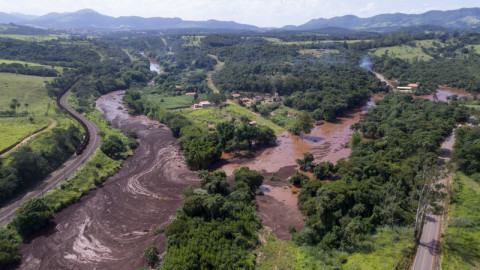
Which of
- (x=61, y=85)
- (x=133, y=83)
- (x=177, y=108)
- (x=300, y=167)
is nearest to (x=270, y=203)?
(x=300, y=167)

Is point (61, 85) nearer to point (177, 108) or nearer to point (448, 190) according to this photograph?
point (177, 108)

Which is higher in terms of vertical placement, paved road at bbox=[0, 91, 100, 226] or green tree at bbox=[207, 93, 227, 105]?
green tree at bbox=[207, 93, 227, 105]

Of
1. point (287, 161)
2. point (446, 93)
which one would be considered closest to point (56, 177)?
point (287, 161)

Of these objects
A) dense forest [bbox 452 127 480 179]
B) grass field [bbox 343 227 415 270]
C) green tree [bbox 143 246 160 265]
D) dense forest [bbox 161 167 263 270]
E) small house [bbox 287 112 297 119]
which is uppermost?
dense forest [bbox 452 127 480 179]

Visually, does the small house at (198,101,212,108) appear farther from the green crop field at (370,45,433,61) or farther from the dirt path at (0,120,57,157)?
the green crop field at (370,45,433,61)

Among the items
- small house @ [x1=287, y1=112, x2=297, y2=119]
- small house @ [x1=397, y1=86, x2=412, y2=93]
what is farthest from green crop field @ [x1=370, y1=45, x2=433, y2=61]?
small house @ [x1=287, y1=112, x2=297, y2=119]

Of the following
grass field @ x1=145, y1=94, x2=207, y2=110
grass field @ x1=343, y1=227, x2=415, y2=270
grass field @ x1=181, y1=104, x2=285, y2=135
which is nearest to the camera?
grass field @ x1=343, y1=227, x2=415, y2=270
